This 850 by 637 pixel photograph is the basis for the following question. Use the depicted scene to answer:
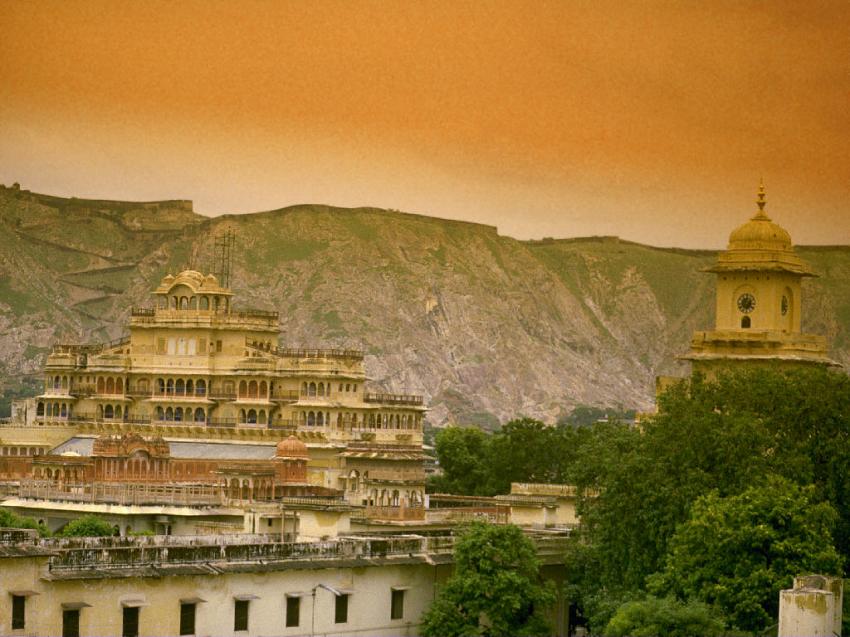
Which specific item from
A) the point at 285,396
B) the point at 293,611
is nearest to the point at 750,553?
the point at 293,611

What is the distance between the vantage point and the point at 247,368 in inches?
4208

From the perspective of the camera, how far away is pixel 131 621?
54.0 m

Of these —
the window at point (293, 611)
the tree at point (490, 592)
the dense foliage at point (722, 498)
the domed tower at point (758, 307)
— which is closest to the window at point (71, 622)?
the window at point (293, 611)

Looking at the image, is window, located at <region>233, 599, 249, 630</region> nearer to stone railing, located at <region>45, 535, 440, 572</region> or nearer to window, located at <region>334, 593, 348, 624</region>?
stone railing, located at <region>45, 535, 440, 572</region>

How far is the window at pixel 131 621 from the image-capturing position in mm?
53875

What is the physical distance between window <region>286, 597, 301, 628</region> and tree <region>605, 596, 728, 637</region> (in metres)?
8.46

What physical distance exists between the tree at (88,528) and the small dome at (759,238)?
26.6 m

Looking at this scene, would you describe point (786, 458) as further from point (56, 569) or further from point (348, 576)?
point (56, 569)

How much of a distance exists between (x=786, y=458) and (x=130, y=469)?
3354cm

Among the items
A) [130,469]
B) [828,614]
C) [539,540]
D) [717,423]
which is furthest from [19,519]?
[828,614]

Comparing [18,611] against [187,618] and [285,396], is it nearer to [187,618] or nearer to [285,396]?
[187,618]

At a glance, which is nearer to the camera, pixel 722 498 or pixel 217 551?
pixel 217 551

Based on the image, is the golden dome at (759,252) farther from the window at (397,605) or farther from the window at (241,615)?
the window at (241,615)

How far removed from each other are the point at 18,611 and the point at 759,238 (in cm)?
4256
